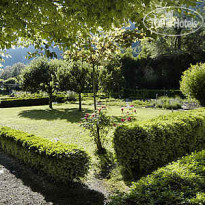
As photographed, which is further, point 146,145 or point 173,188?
point 146,145

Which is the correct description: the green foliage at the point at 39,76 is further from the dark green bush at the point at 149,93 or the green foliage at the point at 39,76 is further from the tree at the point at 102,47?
the dark green bush at the point at 149,93

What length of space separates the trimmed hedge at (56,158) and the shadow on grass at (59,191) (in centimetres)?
18

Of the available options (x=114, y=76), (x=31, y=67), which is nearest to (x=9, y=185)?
(x=31, y=67)

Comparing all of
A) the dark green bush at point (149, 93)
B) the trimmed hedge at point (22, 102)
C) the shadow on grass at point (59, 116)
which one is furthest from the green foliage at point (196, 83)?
the trimmed hedge at point (22, 102)

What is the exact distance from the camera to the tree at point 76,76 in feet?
50.0

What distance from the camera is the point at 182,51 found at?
3269 cm

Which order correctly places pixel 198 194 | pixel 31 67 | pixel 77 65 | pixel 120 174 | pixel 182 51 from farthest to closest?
pixel 182 51, pixel 31 67, pixel 77 65, pixel 120 174, pixel 198 194

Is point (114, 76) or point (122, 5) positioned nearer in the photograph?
point (122, 5)

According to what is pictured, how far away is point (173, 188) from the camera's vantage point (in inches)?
91.3

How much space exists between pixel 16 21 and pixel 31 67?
15.8m

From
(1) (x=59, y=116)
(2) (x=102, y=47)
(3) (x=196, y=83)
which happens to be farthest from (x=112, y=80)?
(2) (x=102, y=47)

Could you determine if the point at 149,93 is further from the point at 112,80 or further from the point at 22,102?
the point at 22,102

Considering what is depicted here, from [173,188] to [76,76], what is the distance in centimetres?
1380

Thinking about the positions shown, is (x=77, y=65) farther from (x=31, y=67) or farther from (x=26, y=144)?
(x=26, y=144)
